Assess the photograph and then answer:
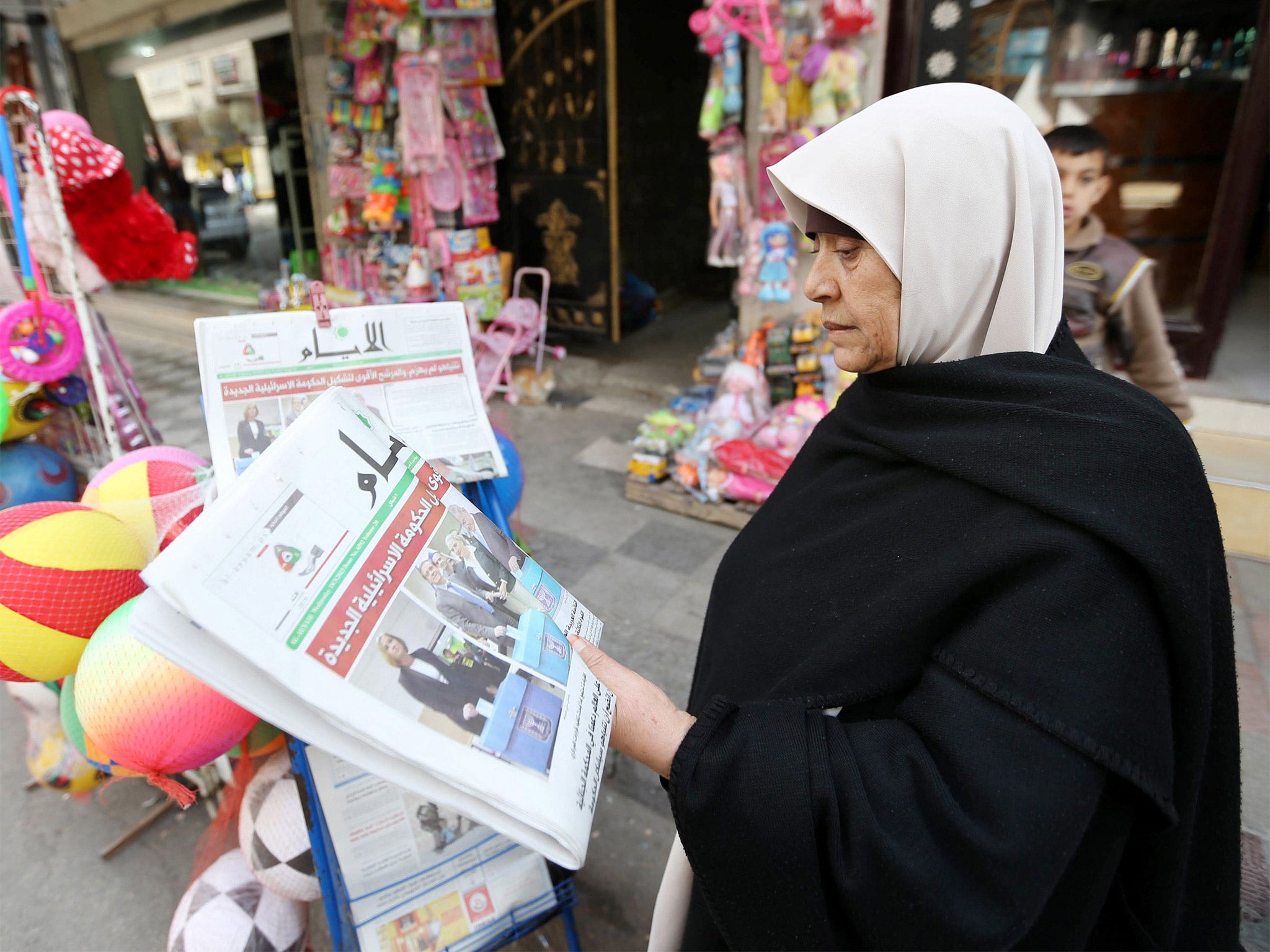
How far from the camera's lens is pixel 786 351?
4.23 m

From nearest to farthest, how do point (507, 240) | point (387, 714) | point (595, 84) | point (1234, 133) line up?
point (387, 714) < point (1234, 133) < point (595, 84) < point (507, 240)

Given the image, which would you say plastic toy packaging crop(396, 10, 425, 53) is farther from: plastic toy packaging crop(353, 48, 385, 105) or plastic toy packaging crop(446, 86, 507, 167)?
plastic toy packaging crop(353, 48, 385, 105)

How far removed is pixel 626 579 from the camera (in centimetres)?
345

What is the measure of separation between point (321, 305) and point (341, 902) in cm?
128

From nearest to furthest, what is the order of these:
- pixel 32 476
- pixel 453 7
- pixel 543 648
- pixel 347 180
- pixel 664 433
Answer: pixel 543 648 < pixel 32 476 < pixel 664 433 < pixel 453 7 < pixel 347 180

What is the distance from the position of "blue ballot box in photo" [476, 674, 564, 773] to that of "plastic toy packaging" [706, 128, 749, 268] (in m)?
3.67

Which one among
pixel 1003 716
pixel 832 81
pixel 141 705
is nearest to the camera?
pixel 1003 716

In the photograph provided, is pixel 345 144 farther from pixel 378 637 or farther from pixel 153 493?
pixel 378 637

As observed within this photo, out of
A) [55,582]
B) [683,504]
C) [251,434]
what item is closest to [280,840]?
[55,582]

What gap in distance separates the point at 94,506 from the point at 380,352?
758mm

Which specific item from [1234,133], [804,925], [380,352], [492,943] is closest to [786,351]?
[1234,133]

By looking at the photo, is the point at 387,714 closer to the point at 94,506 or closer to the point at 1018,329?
the point at 1018,329

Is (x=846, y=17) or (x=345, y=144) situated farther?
(x=345, y=144)

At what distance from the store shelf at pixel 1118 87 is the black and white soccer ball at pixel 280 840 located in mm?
4615
